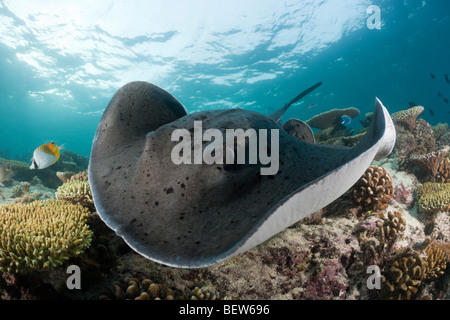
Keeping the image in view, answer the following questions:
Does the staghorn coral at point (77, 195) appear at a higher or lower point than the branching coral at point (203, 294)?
higher

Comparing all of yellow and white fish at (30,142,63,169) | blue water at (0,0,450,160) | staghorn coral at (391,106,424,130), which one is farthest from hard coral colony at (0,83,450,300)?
blue water at (0,0,450,160)

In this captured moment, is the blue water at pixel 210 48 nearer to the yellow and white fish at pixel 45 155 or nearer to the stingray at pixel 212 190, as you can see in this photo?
the yellow and white fish at pixel 45 155

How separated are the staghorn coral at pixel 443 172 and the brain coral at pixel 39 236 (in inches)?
298

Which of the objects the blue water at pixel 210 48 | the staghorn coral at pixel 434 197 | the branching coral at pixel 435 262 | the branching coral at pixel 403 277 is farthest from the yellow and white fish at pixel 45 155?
the blue water at pixel 210 48

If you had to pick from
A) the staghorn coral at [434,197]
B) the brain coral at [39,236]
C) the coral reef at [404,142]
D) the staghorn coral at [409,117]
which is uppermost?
the staghorn coral at [409,117]

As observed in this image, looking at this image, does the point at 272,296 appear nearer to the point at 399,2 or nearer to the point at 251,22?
the point at 251,22

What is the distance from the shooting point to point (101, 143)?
258cm

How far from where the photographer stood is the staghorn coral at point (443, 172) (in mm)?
5138

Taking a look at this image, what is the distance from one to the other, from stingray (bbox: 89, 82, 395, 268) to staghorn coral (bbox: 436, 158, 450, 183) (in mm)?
4868

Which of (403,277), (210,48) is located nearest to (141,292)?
(403,277)

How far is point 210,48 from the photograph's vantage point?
75.9 ft

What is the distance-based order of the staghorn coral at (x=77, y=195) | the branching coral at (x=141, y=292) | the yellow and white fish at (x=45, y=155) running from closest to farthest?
the branching coral at (x=141, y=292) → the staghorn coral at (x=77, y=195) → the yellow and white fish at (x=45, y=155)

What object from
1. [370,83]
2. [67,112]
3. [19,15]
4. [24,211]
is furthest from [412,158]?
[67,112]
